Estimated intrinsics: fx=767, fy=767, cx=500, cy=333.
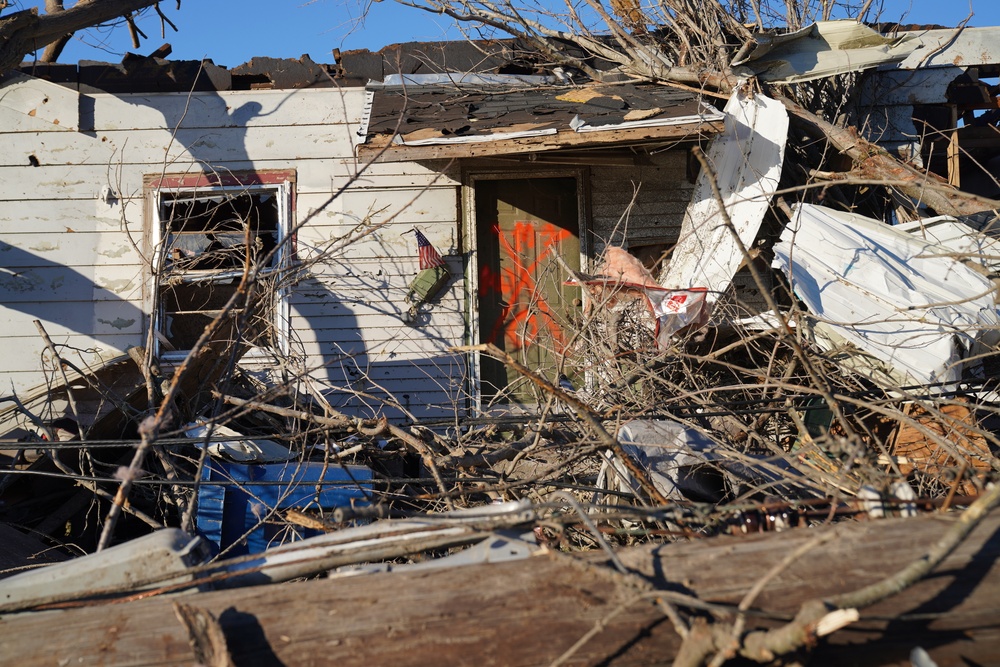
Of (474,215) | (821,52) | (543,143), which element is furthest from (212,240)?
(821,52)

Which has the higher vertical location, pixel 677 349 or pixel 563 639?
pixel 677 349

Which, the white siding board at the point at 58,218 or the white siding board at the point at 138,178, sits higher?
the white siding board at the point at 138,178

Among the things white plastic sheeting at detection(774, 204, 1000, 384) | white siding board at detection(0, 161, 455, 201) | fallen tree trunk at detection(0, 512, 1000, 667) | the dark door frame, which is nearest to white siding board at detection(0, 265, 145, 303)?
white siding board at detection(0, 161, 455, 201)

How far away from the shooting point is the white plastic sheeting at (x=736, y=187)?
19.7 ft

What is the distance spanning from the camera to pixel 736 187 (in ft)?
20.9

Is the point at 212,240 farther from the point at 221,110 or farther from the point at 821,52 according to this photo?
the point at 821,52

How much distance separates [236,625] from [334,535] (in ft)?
1.73

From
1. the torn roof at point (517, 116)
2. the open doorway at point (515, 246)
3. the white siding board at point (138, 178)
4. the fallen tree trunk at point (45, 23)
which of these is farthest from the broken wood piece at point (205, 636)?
the white siding board at point (138, 178)

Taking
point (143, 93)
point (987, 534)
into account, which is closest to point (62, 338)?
point (143, 93)

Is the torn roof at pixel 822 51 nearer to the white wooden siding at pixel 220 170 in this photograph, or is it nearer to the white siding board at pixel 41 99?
the white wooden siding at pixel 220 170

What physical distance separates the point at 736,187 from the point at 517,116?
6.27 ft

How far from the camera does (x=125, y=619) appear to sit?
85.0 inches

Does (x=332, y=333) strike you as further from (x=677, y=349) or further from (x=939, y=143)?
(x=939, y=143)

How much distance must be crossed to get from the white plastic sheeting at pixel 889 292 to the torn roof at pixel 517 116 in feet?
4.09
